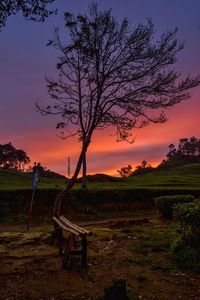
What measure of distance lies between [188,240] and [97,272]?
2.75 m

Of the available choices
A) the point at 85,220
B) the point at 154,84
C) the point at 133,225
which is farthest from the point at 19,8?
the point at 85,220

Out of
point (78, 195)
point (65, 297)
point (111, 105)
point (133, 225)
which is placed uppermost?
point (111, 105)

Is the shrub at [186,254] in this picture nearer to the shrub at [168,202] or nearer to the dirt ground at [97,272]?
the dirt ground at [97,272]

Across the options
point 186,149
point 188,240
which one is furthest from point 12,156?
point 188,240

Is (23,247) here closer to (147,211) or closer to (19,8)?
(19,8)

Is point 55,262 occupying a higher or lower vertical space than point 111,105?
lower

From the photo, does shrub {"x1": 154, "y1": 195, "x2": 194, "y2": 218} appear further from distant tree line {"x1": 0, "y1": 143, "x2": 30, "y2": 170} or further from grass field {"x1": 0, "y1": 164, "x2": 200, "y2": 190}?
distant tree line {"x1": 0, "y1": 143, "x2": 30, "y2": 170}

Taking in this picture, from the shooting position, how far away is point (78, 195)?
3503 cm

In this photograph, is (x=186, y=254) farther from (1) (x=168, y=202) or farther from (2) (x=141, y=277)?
(1) (x=168, y=202)

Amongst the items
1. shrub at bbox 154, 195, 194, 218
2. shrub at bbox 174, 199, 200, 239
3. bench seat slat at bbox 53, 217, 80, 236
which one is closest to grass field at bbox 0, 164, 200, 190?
shrub at bbox 154, 195, 194, 218

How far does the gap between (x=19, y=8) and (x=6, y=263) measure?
6.77 m

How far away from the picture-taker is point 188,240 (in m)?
12.8

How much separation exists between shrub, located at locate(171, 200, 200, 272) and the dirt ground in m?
0.34

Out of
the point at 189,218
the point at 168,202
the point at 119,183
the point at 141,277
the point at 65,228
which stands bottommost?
the point at 141,277
